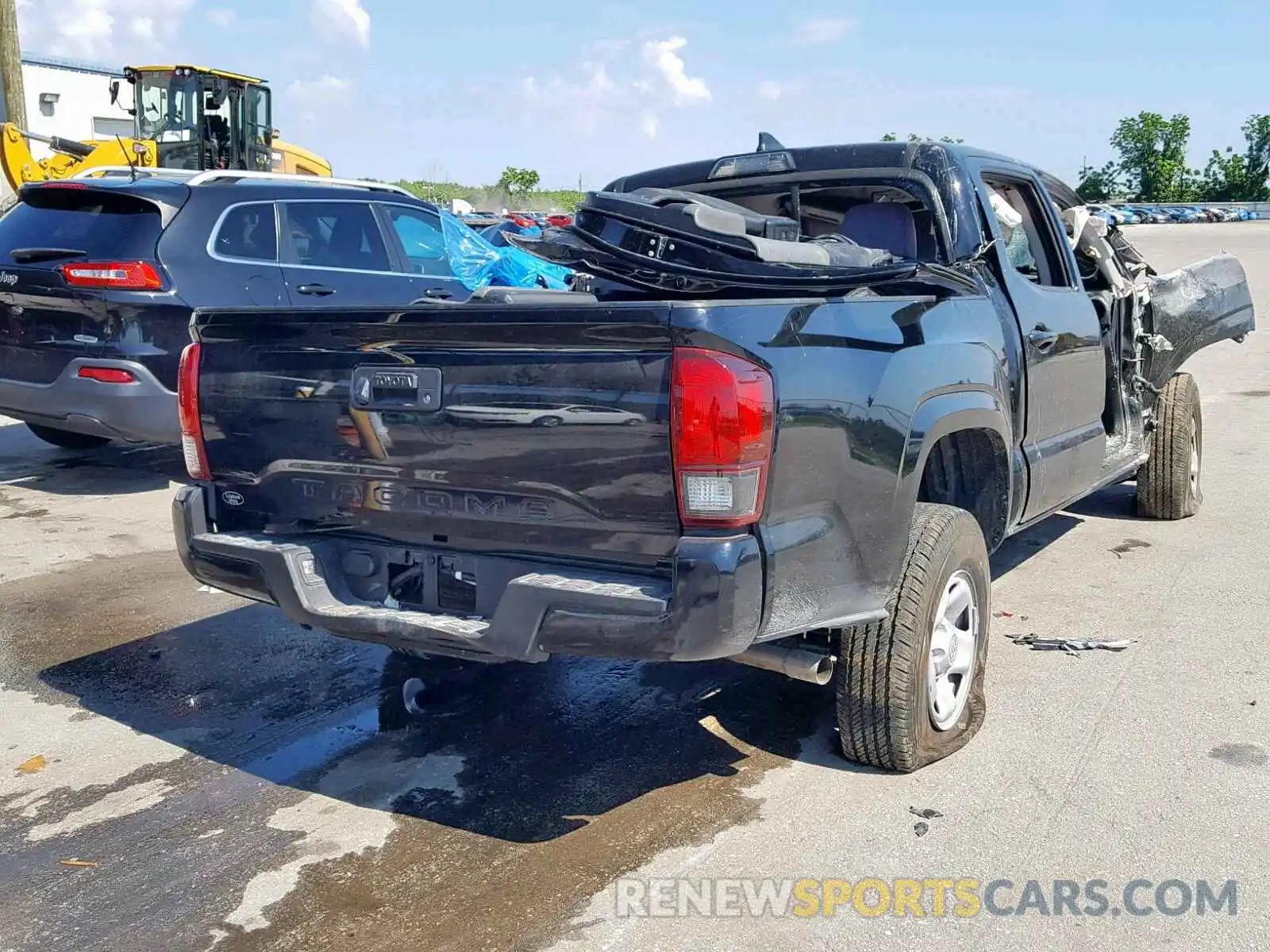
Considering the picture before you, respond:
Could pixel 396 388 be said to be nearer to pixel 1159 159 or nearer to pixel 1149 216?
pixel 1149 216

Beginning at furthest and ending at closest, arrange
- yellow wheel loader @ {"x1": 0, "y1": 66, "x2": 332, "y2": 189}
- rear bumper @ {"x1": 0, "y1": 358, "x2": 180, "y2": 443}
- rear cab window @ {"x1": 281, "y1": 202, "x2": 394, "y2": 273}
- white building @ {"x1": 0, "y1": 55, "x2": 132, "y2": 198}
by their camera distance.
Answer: white building @ {"x1": 0, "y1": 55, "x2": 132, "y2": 198}, yellow wheel loader @ {"x1": 0, "y1": 66, "x2": 332, "y2": 189}, rear cab window @ {"x1": 281, "y1": 202, "x2": 394, "y2": 273}, rear bumper @ {"x1": 0, "y1": 358, "x2": 180, "y2": 443}

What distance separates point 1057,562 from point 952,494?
2.06 metres

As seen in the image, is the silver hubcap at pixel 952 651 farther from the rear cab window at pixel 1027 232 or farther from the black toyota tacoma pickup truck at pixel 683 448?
the rear cab window at pixel 1027 232

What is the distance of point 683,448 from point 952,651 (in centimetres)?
151

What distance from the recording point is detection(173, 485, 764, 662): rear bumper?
120 inches

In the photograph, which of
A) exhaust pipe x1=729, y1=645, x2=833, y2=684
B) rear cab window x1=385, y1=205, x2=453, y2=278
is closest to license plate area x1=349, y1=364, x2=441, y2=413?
exhaust pipe x1=729, y1=645, x2=833, y2=684

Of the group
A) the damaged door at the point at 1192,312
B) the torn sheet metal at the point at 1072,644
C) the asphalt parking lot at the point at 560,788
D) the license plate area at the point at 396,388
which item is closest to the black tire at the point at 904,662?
the asphalt parking lot at the point at 560,788

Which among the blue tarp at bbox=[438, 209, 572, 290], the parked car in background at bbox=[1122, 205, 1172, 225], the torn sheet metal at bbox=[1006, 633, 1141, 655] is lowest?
the torn sheet metal at bbox=[1006, 633, 1141, 655]

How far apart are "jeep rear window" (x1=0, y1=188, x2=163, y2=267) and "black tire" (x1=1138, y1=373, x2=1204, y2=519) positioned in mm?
6018

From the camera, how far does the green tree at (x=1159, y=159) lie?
92938 millimetres

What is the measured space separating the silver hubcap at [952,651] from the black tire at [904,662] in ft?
0.16

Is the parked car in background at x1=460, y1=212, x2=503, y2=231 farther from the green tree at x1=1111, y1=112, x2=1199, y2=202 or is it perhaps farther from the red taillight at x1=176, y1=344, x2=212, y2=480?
the green tree at x1=1111, y1=112, x2=1199, y2=202

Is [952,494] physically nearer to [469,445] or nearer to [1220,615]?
[1220,615]

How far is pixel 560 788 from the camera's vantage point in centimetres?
381
